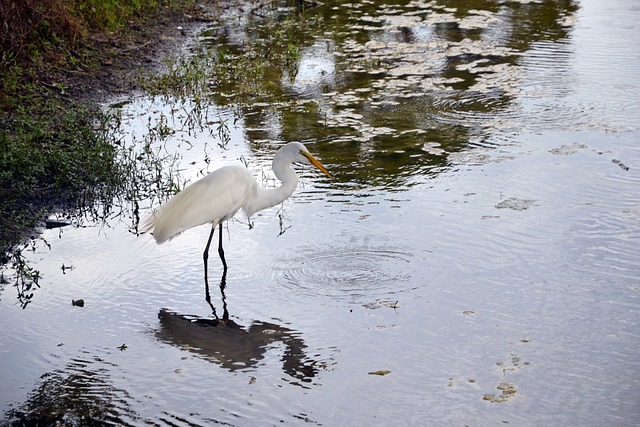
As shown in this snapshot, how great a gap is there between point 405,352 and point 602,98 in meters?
5.35

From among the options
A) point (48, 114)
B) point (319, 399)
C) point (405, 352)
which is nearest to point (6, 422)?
point (319, 399)

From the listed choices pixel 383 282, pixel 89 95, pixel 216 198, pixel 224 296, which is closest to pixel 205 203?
pixel 216 198

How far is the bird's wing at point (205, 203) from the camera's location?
19.6 ft

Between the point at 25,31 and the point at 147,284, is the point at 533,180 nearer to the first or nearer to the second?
the point at 147,284

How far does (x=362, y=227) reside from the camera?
6.54 metres

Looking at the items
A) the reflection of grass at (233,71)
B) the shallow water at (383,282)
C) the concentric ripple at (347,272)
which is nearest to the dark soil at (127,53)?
the reflection of grass at (233,71)

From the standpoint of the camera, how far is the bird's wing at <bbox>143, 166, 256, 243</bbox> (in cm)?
597

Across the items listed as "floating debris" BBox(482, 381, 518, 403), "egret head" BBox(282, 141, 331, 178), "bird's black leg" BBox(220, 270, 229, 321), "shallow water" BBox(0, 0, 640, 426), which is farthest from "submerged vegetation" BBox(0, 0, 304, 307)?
"floating debris" BBox(482, 381, 518, 403)

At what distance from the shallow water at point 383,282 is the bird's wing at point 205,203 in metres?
0.37

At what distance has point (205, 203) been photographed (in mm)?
5977

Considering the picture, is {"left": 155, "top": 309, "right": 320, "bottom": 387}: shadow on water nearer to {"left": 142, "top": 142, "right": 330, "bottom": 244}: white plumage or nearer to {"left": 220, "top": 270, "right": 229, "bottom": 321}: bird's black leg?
{"left": 220, "top": 270, "right": 229, "bottom": 321}: bird's black leg

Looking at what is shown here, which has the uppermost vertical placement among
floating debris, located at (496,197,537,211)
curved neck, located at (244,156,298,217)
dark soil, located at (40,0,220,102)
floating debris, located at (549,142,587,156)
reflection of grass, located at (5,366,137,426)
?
dark soil, located at (40,0,220,102)

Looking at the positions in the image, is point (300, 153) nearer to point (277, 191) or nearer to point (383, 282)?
point (277, 191)

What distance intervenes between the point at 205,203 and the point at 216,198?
85 mm
